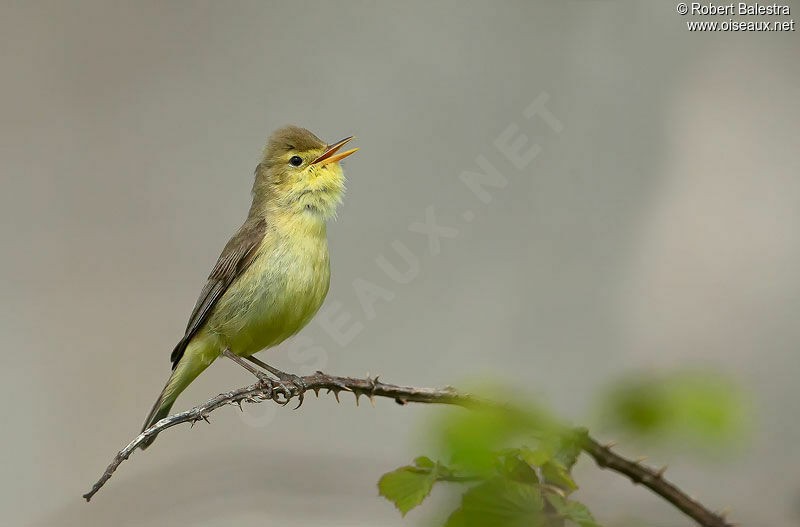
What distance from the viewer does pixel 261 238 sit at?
335 cm

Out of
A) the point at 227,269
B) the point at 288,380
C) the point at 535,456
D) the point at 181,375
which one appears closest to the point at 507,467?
the point at 535,456

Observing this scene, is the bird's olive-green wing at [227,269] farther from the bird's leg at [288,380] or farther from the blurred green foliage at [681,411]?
the blurred green foliage at [681,411]

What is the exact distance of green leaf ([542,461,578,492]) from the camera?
1.00 metres

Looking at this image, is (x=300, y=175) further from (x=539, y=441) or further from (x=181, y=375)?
(x=539, y=441)

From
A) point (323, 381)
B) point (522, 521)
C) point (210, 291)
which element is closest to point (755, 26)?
point (210, 291)

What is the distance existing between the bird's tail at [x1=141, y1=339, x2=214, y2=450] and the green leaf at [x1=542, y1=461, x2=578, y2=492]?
2.59 m

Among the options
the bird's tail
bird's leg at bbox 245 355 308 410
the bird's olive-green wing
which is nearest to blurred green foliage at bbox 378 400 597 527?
bird's leg at bbox 245 355 308 410

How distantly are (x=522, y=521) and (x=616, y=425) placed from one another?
0.17 m

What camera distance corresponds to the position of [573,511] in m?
0.90

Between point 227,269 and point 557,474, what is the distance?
8.32ft

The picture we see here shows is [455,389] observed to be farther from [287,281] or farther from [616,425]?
[287,281]

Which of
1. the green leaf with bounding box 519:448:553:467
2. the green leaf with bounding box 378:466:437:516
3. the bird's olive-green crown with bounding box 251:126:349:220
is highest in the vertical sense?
the bird's olive-green crown with bounding box 251:126:349:220

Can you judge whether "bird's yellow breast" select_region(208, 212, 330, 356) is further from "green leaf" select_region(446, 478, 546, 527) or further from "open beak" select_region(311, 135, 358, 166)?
"green leaf" select_region(446, 478, 546, 527)

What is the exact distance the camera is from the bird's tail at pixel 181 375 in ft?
11.2
